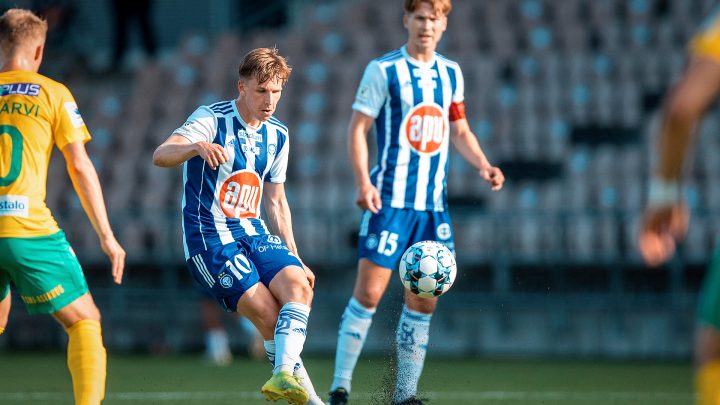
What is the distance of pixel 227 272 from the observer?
232 inches

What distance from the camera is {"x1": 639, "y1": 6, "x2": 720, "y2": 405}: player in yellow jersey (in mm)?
3053

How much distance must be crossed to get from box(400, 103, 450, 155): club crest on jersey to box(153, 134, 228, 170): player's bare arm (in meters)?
1.55

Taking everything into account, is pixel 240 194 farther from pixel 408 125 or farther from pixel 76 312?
pixel 408 125

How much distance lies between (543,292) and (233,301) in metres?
7.10

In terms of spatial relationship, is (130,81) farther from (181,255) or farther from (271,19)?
(181,255)

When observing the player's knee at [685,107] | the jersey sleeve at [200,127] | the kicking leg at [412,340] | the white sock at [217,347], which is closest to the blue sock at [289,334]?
the jersey sleeve at [200,127]

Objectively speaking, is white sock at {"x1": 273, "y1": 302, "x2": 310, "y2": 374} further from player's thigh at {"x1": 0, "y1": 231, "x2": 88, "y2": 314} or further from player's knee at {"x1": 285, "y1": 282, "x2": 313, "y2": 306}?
player's thigh at {"x1": 0, "y1": 231, "x2": 88, "y2": 314}

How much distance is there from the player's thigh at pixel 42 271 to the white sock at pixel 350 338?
196cm

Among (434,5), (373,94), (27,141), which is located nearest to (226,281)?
(27,141)

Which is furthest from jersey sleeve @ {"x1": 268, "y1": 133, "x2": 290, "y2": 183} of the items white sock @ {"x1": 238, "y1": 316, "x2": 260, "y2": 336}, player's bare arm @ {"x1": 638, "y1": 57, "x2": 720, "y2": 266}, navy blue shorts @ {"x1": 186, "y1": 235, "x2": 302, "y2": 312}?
white sock @ {"x1": 238, "y1": 316, "x2": 260, "y2": 336}

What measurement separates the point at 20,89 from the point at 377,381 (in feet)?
11.6

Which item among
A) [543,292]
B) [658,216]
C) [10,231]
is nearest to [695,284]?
[543,292]

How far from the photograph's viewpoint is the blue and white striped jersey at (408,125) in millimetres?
6945

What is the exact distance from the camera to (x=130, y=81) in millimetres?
18094
